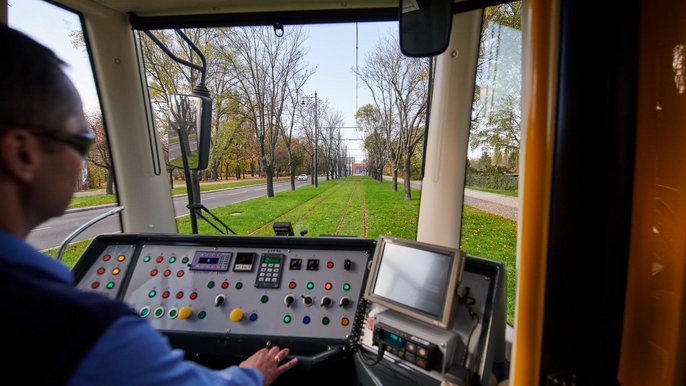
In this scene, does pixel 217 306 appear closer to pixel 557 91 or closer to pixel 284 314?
pixel 284 314

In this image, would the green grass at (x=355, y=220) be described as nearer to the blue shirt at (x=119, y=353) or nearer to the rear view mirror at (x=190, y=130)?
the rear view mirror at (x=190, y=130)

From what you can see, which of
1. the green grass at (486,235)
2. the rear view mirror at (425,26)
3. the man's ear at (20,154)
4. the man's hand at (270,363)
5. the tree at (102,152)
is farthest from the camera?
the tree at (102,152)

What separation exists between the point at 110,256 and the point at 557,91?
8.02 ft

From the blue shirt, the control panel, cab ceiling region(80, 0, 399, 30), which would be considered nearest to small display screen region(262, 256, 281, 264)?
the control panel

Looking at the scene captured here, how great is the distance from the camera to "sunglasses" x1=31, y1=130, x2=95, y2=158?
541 millimetres

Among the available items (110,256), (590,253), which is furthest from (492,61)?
(110,256)

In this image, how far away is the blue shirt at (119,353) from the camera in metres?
0.48

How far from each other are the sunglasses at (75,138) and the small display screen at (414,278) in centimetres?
116

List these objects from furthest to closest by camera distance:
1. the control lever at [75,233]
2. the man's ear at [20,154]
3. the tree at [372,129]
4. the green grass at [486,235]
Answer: the tree at [372,129] → the green grass at [486,235] → the control lever at [75,233] → the man's ear at [20,154]

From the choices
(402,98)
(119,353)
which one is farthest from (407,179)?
(119,353)

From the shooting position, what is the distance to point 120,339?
1.71ft

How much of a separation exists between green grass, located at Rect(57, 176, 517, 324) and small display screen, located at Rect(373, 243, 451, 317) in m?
0.40

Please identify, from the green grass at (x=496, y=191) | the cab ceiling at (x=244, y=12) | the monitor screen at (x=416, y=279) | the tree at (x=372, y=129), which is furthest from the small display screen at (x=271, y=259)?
the tree at (x=372, y=129)

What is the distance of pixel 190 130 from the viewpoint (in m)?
1.80
